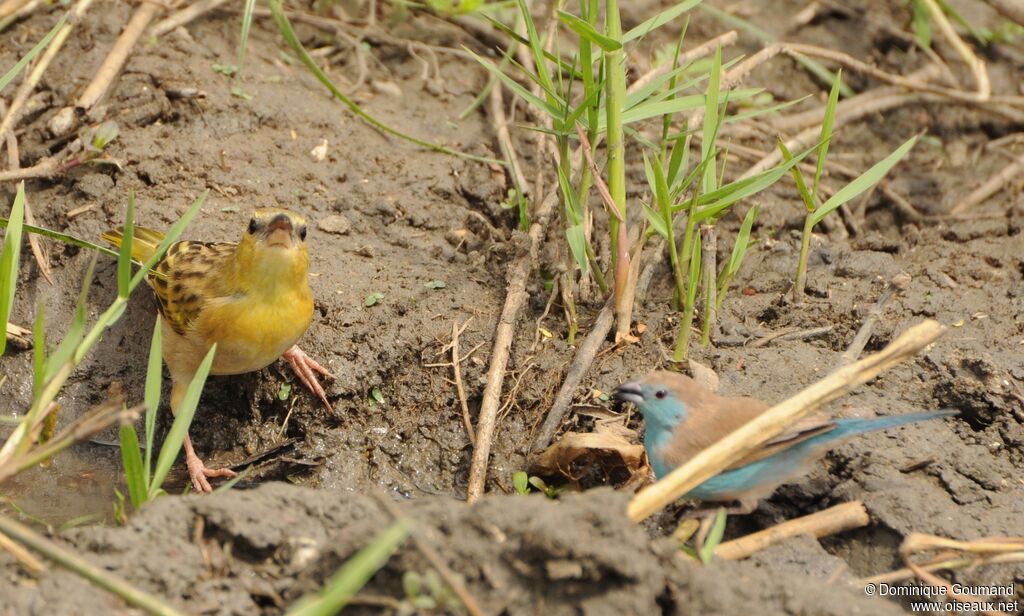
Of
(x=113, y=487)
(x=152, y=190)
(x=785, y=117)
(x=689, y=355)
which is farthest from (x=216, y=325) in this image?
(x=785, y=117)

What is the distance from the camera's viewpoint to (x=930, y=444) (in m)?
4.81

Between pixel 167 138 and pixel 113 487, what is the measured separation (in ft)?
7.45

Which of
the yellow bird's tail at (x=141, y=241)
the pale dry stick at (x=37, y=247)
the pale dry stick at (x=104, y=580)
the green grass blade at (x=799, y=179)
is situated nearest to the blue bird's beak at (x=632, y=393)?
the green grass blade at (x=799, y=179)

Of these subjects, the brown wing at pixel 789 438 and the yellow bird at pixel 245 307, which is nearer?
the brown wing at pixel 789 438

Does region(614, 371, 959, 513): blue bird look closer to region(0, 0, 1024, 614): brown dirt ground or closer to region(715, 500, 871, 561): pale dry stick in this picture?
region(715, 500, 871, 561): pale dry stick

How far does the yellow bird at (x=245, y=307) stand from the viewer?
5312mm

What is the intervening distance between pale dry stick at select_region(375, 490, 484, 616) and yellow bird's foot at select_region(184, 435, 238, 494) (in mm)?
2374

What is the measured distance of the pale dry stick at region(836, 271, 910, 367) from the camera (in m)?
5.25

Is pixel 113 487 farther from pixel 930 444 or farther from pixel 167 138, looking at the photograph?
pixel 930 444

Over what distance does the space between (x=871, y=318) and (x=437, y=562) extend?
10.4 ft

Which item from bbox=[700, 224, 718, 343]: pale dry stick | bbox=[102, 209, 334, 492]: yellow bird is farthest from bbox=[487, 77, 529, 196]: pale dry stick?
bbox=[102, 209, 334, 492]: yellow bird

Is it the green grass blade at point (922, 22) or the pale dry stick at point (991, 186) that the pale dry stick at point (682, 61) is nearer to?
the pale dry stick at point (991, 186)

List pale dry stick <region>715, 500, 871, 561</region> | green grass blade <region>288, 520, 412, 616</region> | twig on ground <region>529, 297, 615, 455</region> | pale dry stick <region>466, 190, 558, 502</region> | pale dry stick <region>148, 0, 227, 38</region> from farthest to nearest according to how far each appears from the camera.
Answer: pale dry stick <region>148, 0, 227, 38</region> < twig on ground <region>529, 297, 615, 455</region> < pale dry stick <region>466, 190, 558, 502</region> < pale dry stick <region>715, 500, 871, 561</region> < green grass blade <region>288, 520, 412, 616</region>

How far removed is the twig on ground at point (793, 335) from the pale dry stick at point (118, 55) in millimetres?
4155
